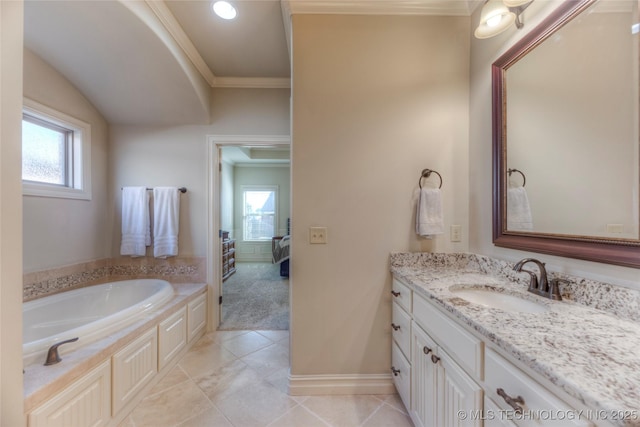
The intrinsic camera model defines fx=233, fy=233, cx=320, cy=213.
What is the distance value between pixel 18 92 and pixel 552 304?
2214 mm

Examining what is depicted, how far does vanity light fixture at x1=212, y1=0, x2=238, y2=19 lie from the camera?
62.4 inches

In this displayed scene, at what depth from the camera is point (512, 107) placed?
1.28 metres

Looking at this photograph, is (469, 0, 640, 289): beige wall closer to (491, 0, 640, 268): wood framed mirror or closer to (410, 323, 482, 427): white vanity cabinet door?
(491, 0, 640, 268): wood framed mirror

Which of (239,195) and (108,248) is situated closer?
(108,248)

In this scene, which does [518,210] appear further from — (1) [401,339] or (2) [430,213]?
(1) [401,339]

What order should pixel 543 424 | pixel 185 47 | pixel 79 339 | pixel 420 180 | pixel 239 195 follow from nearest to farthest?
1. pixel 543 424
2. pixel 79 339
3. pixel 420 180
4. pixel 185 47
5. pixel 239 195

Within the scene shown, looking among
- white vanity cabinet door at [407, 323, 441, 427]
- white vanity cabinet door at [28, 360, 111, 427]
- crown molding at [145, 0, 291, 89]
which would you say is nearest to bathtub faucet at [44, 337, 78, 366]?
white vanity cabinet door at [28, 360, 111, 427]

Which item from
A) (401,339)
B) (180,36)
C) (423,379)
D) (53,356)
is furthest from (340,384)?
(180,36)

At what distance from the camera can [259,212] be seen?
20.1 feet

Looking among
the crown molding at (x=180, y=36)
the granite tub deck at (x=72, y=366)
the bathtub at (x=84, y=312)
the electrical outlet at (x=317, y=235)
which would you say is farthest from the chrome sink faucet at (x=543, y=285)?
the crown molding at (x=180, y=36)

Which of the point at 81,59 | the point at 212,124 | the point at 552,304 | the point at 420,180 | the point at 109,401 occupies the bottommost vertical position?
the point at 109,401

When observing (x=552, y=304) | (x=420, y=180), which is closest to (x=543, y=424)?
(x=552, y=304)

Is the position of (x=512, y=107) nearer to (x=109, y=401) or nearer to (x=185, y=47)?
(x=185, y=47)

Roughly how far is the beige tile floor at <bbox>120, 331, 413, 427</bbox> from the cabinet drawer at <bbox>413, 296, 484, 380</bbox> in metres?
0.75
